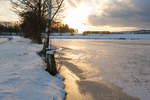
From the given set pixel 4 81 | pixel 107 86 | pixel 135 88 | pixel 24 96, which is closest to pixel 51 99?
pixel 24 96

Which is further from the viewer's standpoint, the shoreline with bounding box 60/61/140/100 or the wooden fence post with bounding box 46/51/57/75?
the wooden fence post with bounding box 46/51/57/75

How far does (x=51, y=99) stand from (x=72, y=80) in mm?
1668

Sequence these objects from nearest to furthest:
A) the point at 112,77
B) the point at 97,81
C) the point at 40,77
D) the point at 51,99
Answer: the point at 51,99 < the point at 40,77 < the point at 97,81 < the point at 112,77

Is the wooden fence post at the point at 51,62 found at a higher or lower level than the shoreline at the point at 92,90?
higher

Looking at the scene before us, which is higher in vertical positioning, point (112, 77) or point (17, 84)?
point (17, 84)

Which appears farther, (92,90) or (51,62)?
(51,62)

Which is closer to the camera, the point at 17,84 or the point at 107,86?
Answer: the point at 17,84

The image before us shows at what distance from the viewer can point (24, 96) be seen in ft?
7.57

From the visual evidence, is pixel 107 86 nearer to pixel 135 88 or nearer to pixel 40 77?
pixel 135 88

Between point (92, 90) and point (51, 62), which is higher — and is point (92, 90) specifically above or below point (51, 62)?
below

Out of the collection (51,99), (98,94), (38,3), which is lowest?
(98,94)

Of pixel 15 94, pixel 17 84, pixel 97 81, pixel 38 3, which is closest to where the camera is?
pixel 15 94

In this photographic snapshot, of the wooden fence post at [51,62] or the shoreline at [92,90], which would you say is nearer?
the shoreline at [92,90]

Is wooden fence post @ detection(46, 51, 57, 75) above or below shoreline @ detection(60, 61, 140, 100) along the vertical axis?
above
